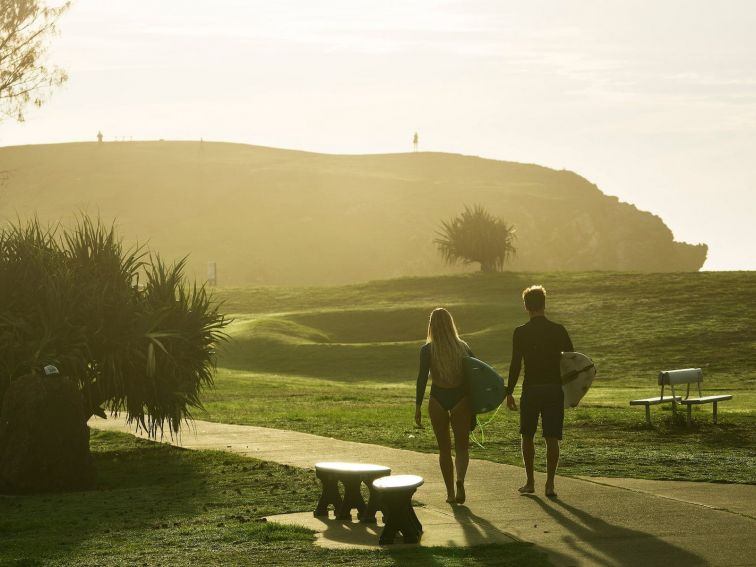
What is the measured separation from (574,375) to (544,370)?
398 mm

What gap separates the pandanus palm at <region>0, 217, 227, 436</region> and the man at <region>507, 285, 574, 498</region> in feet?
22.8

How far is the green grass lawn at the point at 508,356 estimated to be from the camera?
63.2 feet

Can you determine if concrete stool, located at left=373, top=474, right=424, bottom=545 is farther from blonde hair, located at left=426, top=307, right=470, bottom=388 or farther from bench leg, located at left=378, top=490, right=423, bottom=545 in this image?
blonde hair, located at left=426, top=307, right=470, bottom=388

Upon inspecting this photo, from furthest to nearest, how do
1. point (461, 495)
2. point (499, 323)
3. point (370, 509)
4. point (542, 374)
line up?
1. point (499, 323)
2. point (542, 374)
3. point (461, 495)
4. point (370, 509)

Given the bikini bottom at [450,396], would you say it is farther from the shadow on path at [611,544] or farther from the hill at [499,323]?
the hill at [499,323]

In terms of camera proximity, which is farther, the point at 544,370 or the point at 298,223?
the point at 298,223

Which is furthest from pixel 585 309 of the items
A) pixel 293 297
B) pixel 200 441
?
pixel 200 441

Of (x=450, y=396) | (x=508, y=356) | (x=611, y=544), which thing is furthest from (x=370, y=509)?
(x=508, y=356)

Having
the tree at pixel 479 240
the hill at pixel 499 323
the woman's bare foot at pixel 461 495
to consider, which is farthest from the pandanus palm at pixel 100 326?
the tree at pixel 479 240

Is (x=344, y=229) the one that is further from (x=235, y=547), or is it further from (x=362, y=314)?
(x=235, y=547)

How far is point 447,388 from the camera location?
13070 mm

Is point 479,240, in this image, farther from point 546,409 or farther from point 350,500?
point 350,500

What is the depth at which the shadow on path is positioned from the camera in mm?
10016

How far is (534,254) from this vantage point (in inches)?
7500
